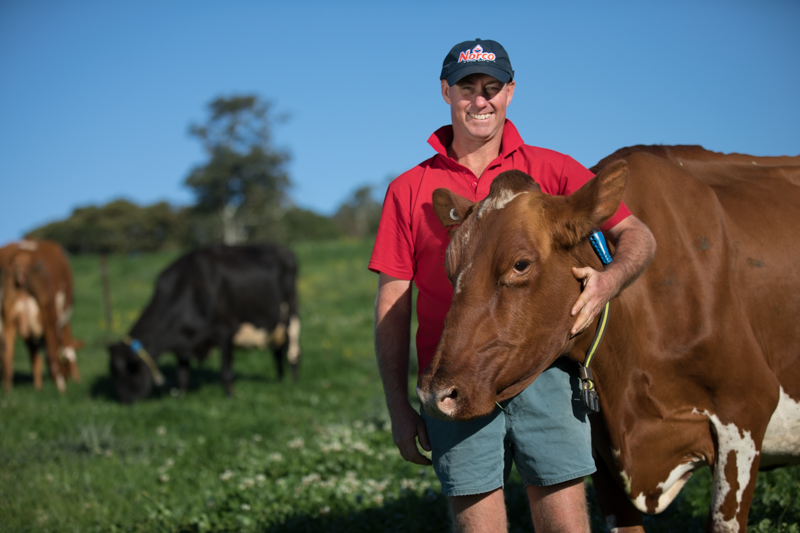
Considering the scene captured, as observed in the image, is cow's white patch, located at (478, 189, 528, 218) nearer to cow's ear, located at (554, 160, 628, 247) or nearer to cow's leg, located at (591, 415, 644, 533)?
cow's ear, located at (554, 160, 628, 247)

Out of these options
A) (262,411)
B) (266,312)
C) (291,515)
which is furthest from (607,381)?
(266,312)

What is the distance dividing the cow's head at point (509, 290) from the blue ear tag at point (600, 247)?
9cm

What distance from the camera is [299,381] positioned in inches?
424

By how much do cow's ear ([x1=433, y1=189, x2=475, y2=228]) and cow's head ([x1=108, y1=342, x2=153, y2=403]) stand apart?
829 cm

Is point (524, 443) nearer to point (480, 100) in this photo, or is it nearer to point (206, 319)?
point (480, 100)

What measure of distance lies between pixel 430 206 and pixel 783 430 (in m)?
2.03

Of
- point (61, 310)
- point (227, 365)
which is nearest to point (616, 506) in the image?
Answer: point (227, 365)

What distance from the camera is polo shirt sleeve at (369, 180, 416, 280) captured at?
2.74m

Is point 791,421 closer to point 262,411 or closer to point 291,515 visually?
point 291,515

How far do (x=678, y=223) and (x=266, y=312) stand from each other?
31.2ft

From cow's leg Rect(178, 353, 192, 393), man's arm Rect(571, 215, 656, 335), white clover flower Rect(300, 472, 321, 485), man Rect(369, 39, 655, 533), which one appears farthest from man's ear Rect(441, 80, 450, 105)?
cow's leg Rect(178, 353, 192, 393)

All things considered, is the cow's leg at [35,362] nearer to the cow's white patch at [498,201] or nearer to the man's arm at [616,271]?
the cow's white patch at [498,201]

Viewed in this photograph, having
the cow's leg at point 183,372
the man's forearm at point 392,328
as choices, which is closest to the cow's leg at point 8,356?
the cow's leg at point 183,372

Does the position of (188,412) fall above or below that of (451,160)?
below
